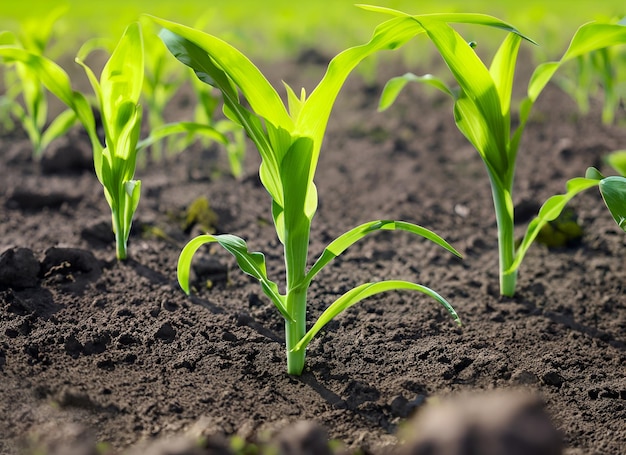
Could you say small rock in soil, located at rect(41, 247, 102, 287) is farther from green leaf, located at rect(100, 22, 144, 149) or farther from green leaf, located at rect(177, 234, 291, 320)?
green leaf, located at rect(177, 234, 291, 320)

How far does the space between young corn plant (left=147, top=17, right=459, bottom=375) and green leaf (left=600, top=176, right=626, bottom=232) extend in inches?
19.5

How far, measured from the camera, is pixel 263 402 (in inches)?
72.9

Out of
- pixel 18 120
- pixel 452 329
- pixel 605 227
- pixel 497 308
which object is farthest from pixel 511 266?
pixel 18 120

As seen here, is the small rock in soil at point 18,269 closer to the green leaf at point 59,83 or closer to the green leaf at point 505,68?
the green leaf at point 59,83

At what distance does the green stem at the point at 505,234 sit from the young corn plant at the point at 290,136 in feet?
1.86

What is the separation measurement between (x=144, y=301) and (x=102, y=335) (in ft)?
0.86

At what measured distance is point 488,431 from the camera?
95 cm

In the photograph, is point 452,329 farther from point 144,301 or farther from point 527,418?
point 527,418

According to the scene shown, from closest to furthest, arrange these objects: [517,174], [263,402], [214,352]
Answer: [263,402], [214,352], [517,174]

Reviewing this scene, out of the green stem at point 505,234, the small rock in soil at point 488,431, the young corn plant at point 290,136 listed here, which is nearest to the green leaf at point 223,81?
the young corn plant at point 290,136

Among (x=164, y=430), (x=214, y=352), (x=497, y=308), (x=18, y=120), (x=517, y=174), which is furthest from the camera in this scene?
(x=18, y=120)

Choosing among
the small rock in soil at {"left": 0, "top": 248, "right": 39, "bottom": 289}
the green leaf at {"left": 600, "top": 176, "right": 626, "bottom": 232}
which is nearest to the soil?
the small rock in soil at {"left": 0, "top": 248, "right": 39, "bottom": 289}

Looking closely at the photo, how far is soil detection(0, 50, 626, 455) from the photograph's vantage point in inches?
70.5

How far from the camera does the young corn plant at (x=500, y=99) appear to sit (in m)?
1.98
